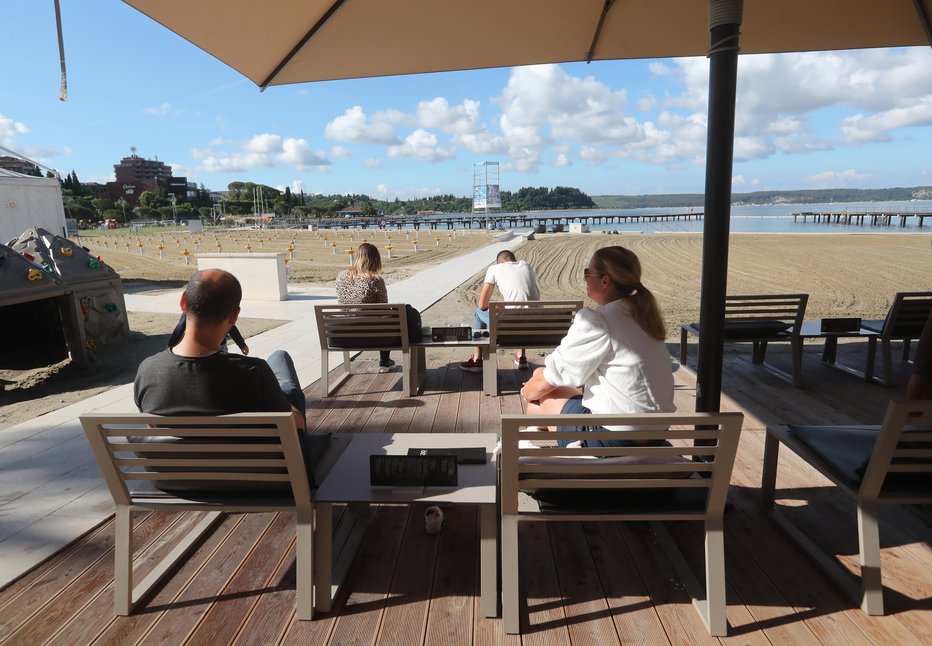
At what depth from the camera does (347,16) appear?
3236 mm

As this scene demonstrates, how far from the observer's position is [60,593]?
232 centimetres

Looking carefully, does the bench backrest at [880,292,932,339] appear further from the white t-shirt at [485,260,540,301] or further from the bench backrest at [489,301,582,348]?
the white t-shirt at [485,260,540,301]

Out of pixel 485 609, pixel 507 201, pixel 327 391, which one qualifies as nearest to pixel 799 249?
pixel 327 391

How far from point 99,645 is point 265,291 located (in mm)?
9489

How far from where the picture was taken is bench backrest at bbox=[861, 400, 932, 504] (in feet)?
6.33

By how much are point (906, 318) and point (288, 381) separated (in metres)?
5.16

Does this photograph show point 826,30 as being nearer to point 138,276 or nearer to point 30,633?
point 30,633

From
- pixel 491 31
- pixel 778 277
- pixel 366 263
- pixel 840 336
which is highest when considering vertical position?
pixel 491 31

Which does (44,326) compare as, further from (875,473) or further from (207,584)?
(875,473)

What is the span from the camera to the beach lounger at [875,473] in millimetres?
1978

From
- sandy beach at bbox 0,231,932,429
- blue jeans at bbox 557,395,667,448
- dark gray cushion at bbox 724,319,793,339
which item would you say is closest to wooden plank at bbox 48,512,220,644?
blue jeans at bbox 557,395,667,448

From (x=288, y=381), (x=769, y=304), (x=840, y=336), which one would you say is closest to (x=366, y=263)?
(x=288, y=381)

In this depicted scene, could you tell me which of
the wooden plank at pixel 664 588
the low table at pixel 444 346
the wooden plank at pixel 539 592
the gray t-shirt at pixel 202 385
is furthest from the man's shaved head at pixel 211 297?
the low table at pixel 444 346

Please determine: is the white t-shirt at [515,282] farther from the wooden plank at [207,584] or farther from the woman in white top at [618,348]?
the wooden plank at [207,584]
